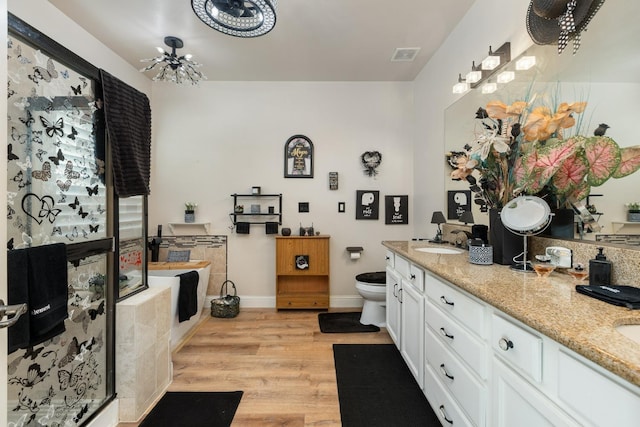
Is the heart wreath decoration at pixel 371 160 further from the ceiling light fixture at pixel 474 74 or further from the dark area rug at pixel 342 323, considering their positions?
the dark area rug at pixel 342 323

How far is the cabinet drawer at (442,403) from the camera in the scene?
4.28ft

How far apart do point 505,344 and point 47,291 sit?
70.6 inches

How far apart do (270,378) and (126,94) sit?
6.86 ft

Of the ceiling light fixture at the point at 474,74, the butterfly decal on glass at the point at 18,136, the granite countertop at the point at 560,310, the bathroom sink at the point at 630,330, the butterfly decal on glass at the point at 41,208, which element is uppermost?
the ceiling light fixture at the point at 474,74

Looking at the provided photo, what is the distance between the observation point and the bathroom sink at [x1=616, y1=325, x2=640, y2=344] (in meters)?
0.82

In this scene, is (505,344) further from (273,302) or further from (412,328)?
(273,302)

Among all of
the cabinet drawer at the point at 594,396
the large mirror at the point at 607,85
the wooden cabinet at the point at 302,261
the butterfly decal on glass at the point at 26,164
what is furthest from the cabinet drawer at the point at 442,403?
the butterfly decal on glass at the point at 26,164

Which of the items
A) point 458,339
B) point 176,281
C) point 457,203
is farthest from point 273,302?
point 458,339

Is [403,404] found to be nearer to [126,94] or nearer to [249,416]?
[249,416]

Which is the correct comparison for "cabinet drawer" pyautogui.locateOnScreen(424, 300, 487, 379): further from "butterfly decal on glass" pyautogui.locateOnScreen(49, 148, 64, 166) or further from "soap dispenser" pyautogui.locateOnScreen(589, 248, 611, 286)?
"butterfly decal on glass" pyautogui.locateOnScreen(49, 148, 64, 166)

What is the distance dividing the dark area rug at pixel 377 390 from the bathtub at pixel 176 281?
1.41 m

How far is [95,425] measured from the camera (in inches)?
59.6

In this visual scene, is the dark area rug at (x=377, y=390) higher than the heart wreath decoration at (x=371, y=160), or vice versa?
the heart wreath decoration at (x=371, y=160)

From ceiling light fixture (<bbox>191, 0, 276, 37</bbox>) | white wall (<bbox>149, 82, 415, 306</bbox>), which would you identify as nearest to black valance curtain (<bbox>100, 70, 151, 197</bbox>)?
ceiling light fixture (<bbox>191, 0, 276, 37</bbox>)
